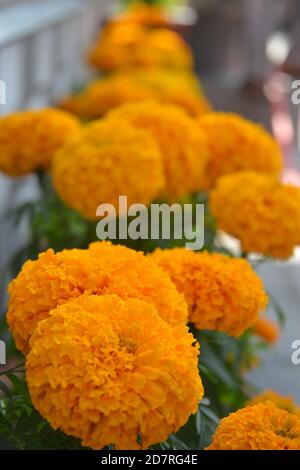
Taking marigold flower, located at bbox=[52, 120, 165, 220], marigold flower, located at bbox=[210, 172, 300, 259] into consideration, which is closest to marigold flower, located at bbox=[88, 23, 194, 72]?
marigold flower, located at bbox=[52, 120, 165, 220]

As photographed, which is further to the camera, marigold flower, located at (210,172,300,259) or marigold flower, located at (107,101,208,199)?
marigold flower, located at (107,101,208,199)

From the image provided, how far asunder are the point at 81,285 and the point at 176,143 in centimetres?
95

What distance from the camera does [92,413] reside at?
853mm

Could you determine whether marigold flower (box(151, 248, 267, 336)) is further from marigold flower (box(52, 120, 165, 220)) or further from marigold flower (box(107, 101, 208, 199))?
marigold flower (box(107, 101, 208, 199))

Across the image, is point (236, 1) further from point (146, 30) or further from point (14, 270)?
point (14, 270)

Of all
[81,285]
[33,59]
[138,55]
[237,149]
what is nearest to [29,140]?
[237,149]

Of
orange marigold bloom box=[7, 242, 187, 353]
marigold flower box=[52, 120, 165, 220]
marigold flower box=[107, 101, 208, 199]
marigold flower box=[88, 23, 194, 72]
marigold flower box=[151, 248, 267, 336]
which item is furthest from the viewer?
marigold flower box=[88, 23, 194, 72]

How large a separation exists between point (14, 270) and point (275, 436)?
1343 millimetres

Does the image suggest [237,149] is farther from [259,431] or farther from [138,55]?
[138,55]

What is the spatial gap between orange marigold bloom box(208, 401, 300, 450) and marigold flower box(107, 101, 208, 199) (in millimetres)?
1031

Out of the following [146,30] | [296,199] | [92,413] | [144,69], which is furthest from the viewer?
[146,30]

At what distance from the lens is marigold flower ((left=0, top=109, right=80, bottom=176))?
194 centimetres

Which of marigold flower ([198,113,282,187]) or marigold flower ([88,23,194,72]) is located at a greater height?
marigold flower ([88,23,194,72])
